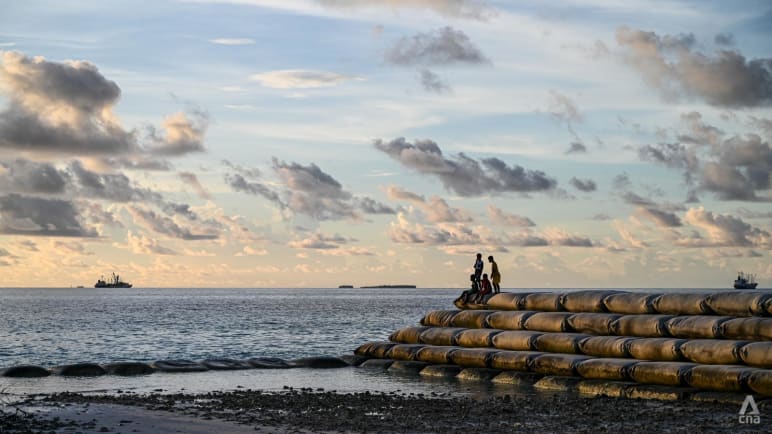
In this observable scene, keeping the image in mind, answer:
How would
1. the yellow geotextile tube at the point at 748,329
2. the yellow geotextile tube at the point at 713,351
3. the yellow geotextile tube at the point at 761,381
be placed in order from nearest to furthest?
the yellow geotextile tube at the point at 761,381 → the yellow geotextile tube at the point at 748,329 → the yellow geotextile tube at the point at 713,351

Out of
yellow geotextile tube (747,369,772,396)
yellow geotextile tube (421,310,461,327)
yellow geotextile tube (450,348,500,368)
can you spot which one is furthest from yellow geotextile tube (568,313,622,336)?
yellow geotextile tube (421,310,461,327)

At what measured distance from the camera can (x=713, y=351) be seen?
24.3 meters

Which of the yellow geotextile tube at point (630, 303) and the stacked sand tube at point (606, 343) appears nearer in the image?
the stacked sand tube at point (606, 343)

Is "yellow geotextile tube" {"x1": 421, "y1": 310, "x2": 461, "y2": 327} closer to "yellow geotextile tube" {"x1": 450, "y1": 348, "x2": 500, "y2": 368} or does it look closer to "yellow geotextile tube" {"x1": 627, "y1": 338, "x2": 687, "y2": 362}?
"yellow geotextile tube" {"x1": 450, "y1": 348, "x2": 500, "y2": 368}

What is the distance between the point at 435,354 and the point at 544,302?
4369 mm

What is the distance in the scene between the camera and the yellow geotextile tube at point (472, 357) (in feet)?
101

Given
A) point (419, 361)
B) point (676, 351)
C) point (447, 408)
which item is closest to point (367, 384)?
point (419, 361)

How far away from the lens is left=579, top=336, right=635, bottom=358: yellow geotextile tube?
1056 inches

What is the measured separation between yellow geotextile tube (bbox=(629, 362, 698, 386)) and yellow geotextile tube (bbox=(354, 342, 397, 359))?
40.1 feet

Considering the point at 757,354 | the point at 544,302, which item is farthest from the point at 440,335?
the point at 757,354

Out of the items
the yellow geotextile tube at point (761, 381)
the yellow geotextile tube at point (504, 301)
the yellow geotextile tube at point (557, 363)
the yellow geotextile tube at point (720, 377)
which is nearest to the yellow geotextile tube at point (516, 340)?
the yellow geotextile tube at point (557, 363)

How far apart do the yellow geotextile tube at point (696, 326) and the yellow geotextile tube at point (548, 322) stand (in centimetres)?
402

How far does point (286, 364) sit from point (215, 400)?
11.8 metres

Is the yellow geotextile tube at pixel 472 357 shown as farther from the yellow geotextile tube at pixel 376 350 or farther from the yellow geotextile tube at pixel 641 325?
the yellow geotextile tube at pixel 641 325
